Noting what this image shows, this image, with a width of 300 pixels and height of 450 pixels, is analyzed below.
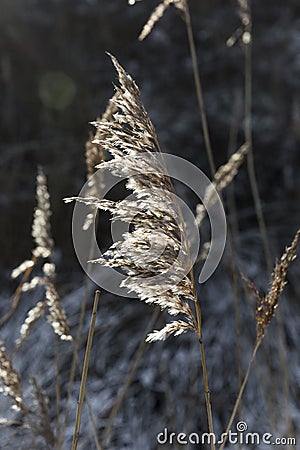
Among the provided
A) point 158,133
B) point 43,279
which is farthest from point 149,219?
point 158,133

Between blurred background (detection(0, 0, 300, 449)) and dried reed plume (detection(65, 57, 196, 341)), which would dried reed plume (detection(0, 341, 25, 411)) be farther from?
blurred background (detection(0, 0, 300, 449))

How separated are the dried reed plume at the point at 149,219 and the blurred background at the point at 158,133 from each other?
1.11m

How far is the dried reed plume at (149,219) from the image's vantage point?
0.72 metres

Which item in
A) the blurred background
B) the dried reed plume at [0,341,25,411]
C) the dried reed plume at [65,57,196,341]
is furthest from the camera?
the blurred background

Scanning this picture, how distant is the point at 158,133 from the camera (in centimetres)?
319

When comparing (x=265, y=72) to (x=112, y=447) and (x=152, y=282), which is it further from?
(x=152, y=282)

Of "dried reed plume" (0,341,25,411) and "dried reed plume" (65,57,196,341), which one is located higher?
"dried reed plume" (65,57,196,341)

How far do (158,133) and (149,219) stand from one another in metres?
2.50

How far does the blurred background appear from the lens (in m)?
1.96

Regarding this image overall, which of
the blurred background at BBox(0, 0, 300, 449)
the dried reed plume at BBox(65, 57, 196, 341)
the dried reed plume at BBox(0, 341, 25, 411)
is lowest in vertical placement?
the dried reed plume at BBox(0, 341, 25, 411)

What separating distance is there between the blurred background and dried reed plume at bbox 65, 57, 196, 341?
1.11 meters

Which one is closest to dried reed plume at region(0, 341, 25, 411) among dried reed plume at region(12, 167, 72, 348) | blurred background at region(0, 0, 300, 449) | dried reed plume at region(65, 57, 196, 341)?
dried reed plume at region(12, 167, 72, 348)

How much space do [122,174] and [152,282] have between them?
140 millimetres

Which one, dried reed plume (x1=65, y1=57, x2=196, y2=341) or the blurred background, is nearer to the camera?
dried reed plume (x1=65, y1=57, x2=196, y2=341)
